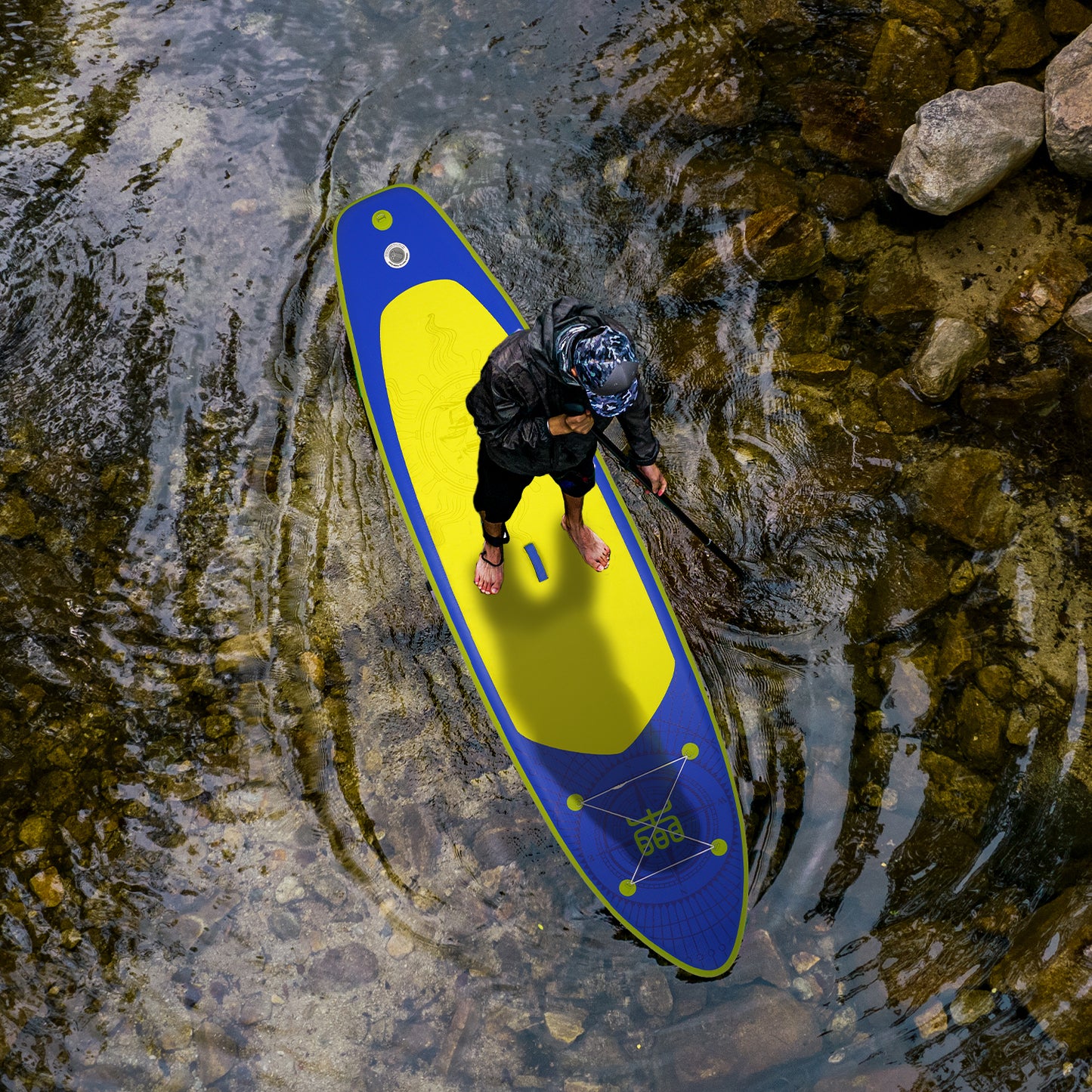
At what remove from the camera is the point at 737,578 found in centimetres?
481

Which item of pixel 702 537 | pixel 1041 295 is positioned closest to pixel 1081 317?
pixel 1041 295

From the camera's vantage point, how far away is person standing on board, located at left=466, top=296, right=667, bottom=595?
2760 millimetres

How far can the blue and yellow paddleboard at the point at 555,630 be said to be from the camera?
4145 millimetres

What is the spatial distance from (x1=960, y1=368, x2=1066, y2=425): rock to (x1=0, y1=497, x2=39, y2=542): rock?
632 cm

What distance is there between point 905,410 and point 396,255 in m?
3.72

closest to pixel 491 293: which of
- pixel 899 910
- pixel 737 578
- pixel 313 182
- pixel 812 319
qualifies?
pixel 313 182

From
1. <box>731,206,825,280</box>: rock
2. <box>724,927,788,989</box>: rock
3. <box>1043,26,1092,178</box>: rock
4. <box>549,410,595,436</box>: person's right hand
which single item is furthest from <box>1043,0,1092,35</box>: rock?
<box>724,927,788,989</box>: rock

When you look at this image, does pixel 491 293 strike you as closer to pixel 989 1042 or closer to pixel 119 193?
pixel 119 193

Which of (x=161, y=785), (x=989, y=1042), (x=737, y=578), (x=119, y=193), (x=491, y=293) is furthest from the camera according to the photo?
(x=119, y=193)

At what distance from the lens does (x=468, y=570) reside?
15.4 ft

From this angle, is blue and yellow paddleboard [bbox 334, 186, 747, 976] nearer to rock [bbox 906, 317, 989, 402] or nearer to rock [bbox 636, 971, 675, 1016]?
rock [bbox 636, 971, 675, 1016]

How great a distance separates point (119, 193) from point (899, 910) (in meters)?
7.29

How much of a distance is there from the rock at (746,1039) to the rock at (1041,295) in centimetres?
450

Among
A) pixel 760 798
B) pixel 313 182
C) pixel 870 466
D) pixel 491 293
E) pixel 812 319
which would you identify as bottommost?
pixel 760 798
